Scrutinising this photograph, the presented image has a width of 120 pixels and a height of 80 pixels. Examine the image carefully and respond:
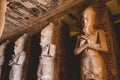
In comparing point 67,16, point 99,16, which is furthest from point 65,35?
point 99,16

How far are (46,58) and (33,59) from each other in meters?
0.82

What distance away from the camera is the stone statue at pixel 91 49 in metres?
2.99

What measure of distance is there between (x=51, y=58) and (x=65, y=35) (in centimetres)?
77

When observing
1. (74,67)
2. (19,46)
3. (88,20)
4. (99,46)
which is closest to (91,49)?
(99,46)

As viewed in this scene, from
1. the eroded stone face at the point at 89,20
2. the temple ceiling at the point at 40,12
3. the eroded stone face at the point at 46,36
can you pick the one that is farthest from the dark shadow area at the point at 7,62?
the eroded stone face at the point at 89,20

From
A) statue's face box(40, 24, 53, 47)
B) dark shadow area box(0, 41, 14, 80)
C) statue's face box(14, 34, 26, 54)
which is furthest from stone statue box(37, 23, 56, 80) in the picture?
dark shadow area box(0, 41, 14, 80)

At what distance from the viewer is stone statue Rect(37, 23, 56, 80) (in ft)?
11.7

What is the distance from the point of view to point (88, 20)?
3.36 meters

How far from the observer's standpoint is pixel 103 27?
352cm

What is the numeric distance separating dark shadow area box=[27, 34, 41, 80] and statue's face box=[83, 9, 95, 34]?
4.81ft

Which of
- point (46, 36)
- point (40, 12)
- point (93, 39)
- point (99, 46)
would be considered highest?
point (40, 12)

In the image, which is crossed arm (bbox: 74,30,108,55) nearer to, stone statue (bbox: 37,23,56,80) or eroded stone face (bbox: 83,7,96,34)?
eroded stone face (bbox: 83,7,96,34)

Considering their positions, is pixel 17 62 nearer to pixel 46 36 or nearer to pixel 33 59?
pixel 33 59

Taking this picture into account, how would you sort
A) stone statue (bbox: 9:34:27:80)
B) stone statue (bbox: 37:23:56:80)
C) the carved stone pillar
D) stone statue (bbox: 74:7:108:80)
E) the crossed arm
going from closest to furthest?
stone statue (bbox: 74:7:108:80)
the crossed arm
stone statue (bbox: 37:23:56:80)
the carved stone pillar
stone statue (bbox: 9:34:27:80)
